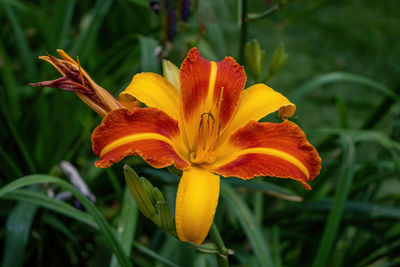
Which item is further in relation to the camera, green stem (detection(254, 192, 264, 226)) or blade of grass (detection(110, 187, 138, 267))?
green stem (detection(254, 192, 264, 226))

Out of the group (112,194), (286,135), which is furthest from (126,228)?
(286,135)

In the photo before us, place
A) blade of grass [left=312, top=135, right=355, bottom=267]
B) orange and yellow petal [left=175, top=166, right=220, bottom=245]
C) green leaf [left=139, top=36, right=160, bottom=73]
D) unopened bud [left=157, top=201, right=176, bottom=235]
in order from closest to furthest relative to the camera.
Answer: orange and yellow petal [left=175, top=166, right=220, bottom=245] → unopened bud [left=157, top=201, right=176, bottom=235] → blade of grass [left=312, top=135, right=355, bottom=267] → green leaf [left=139, top=36, right=160, bottom=73]

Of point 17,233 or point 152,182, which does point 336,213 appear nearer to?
point 152,182

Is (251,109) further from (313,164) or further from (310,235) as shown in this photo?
(310,235)

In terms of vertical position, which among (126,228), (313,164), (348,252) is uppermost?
(313,164)

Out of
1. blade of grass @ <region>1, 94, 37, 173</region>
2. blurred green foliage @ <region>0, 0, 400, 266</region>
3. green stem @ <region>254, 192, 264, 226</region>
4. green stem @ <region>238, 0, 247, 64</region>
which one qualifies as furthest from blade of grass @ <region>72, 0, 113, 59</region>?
green stem @ <region>254, 192, 264, 226</region>

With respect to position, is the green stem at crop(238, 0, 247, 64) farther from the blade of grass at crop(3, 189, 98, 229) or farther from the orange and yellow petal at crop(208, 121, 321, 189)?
the blade of grass at crop(3, 189, 98, 229)

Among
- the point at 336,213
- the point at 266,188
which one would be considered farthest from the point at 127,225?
the point at 336,213
